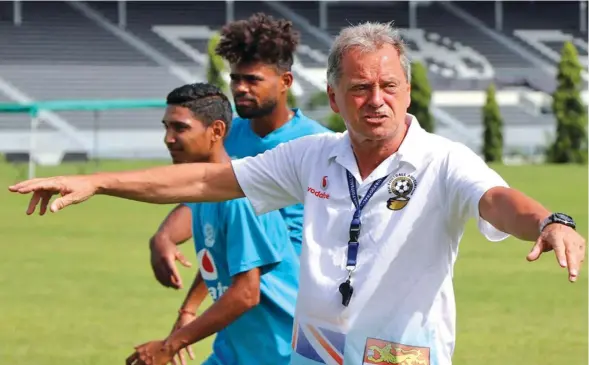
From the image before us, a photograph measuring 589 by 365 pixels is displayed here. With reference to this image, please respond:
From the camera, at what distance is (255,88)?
272 inches

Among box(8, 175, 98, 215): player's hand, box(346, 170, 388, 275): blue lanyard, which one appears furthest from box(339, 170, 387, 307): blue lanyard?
box(8, 175, 98, 215): player's hand

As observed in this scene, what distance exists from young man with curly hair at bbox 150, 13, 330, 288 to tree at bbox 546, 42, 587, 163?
32.5 metres

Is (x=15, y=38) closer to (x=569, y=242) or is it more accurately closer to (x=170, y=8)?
(x=170, y=8)

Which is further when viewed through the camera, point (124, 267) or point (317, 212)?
point (124, 267)

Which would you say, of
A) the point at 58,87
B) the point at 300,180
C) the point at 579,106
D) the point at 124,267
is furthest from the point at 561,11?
the point at 300,180

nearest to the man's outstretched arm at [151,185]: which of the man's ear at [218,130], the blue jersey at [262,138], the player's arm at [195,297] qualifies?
the man's ear at [218,130]

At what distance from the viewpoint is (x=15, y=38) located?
158ft

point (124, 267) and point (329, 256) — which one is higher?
point (329, 256)

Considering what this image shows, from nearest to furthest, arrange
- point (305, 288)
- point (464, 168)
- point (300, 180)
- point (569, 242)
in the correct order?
point (569, 242), point (464, 168), point (305, 288), point (300, 180)

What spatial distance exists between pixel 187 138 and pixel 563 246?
277cm

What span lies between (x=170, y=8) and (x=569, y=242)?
4941cm

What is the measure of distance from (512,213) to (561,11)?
2115 inches

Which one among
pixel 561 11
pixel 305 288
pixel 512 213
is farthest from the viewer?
pixel 561 11

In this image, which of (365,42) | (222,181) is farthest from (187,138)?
(365,42)
